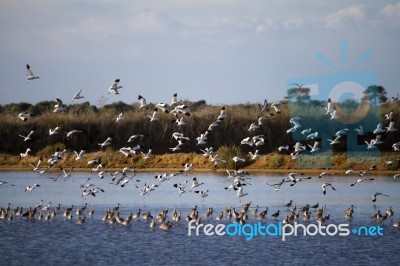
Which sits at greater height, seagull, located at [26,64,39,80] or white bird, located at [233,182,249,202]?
seagull, located at [26,64,39,80]

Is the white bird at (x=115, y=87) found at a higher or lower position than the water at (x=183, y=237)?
higher

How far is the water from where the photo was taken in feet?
73.0

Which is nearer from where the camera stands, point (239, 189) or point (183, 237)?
point (183, 237)

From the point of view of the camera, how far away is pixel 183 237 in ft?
81.8

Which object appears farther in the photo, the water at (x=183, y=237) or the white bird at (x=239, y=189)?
the white bird at (x=239, y=189)

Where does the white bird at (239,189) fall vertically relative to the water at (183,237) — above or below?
above

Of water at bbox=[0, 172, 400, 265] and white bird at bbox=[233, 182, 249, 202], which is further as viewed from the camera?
white bird at bbox=[233, 182, 249, 202]

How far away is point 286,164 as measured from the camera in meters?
41.5

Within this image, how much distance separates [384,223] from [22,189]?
1459 centimetres

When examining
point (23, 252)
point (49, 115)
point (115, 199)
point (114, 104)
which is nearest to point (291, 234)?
point (23, 252)

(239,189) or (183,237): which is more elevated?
(239,189)

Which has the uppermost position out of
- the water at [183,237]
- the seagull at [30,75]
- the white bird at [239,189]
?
the seagull at [30,75]

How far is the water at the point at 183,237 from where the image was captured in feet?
73.0

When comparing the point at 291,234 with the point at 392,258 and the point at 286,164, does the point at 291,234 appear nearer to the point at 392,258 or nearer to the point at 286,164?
the point at 392,258
